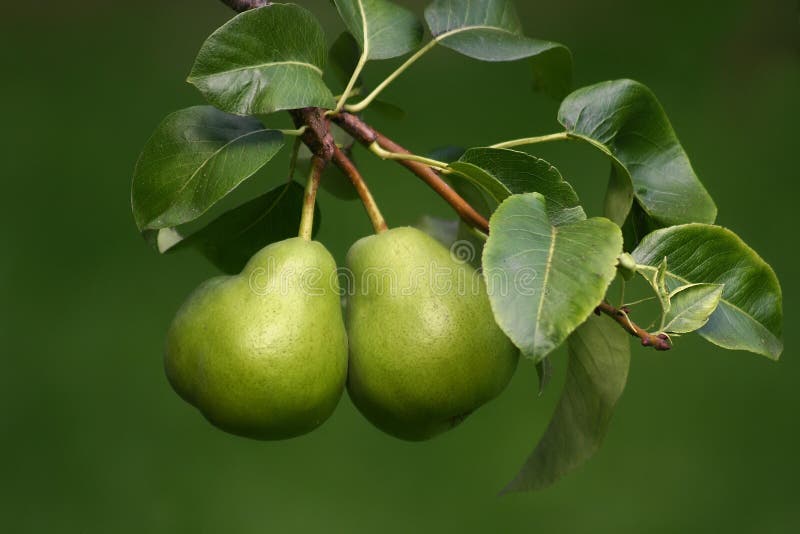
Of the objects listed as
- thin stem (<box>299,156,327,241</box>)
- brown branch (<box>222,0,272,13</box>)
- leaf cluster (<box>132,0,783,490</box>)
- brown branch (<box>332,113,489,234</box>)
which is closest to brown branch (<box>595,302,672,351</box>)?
leaf cluster (<box>132,0,783,490</box>)

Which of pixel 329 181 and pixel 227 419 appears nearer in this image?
pixel 227 419

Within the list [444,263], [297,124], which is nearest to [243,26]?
[297,124]

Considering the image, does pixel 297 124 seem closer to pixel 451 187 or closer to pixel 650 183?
pixel 451 187

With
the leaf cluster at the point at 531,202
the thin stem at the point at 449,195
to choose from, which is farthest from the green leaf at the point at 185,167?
the thin stem at the point at 449,195

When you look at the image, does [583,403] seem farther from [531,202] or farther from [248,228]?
[248,228]

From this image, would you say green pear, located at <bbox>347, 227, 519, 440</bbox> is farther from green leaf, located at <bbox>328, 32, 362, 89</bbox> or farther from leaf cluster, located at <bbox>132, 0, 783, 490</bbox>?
green leaf, located at <bbox>328, 32, 362, 89</bbox>
